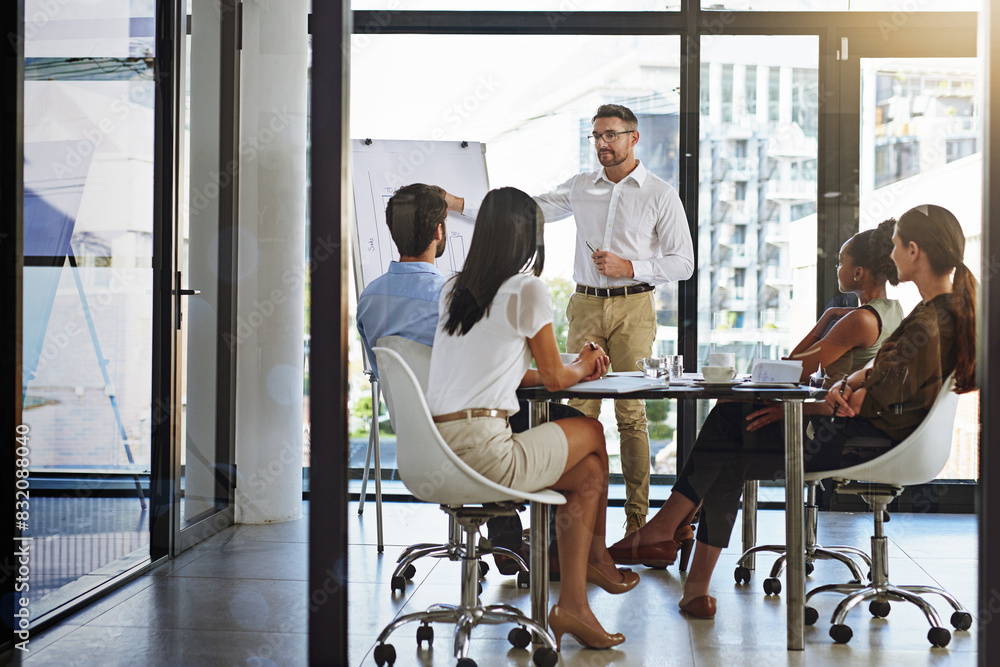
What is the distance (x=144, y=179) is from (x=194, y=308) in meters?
0.73

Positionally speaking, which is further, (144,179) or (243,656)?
(144,179)

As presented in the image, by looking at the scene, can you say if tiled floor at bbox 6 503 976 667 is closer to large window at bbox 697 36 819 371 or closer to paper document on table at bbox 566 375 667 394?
paper document on table at bbox 566 375 667 394

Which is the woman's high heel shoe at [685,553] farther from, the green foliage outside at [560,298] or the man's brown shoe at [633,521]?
the green foliage outside at [560,298]

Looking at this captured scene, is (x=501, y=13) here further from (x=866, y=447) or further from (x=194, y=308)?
(x=866, y=447)

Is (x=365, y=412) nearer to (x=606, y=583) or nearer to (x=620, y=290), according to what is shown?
(x=620, y=290)

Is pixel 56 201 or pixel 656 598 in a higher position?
pixel 56 201

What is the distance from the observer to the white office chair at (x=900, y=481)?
249cm

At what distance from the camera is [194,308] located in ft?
12.5

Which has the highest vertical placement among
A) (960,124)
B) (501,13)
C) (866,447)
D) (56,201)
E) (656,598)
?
(501,13)

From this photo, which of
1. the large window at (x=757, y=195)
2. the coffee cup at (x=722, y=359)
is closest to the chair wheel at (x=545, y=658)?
the coffee cup at (x=722, y=359)

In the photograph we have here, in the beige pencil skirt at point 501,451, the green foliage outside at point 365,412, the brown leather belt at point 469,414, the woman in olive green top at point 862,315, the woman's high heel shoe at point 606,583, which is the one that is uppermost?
the woman in olive green top at point 862,315

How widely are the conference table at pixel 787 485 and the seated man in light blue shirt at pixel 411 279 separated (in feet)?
1.99

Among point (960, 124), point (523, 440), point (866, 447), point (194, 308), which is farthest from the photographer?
point (960, 124)

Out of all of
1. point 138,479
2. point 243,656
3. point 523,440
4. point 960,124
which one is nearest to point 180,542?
point 138,479
